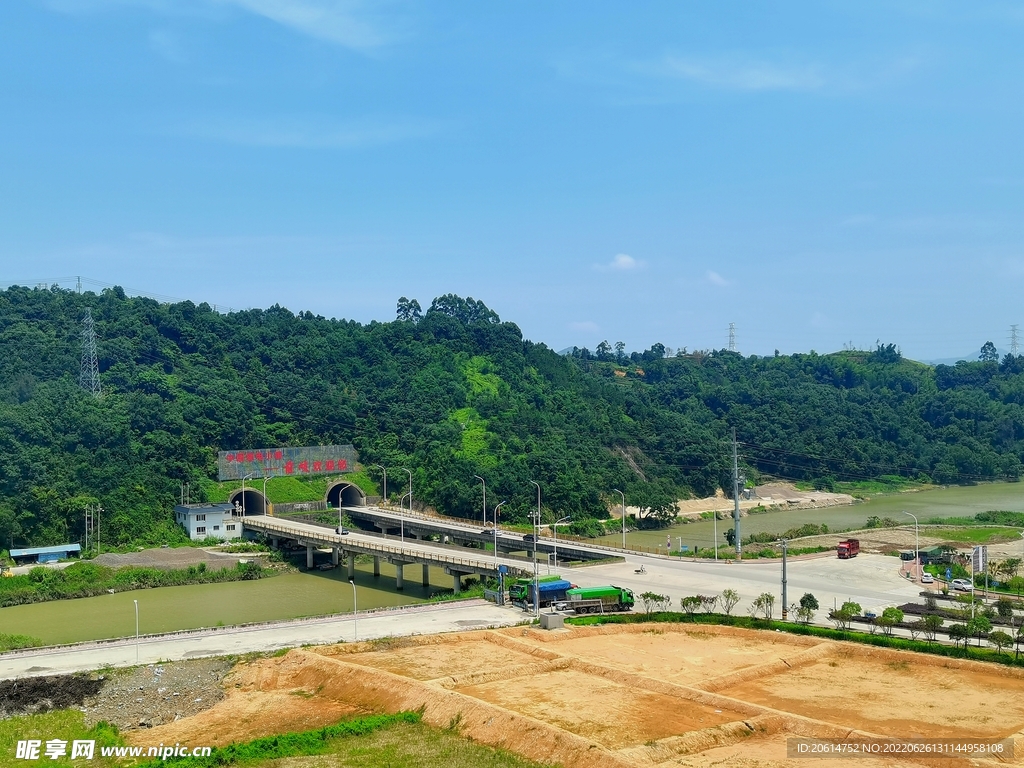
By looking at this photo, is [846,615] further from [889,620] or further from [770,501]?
[770,501]

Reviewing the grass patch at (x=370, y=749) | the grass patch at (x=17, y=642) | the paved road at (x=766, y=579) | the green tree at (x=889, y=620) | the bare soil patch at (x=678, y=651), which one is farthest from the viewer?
the paved road at (x=766, y=579)

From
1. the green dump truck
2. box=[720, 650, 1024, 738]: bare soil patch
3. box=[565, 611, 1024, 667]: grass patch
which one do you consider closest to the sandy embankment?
the green dump truck

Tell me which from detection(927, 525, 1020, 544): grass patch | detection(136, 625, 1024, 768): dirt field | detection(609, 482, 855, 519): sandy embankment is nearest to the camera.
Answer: detection(136, 625, 1024, 768): dirt field

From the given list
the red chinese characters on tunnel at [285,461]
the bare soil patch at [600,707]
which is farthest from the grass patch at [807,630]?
the red chinese characters on tunnel at [285,461]

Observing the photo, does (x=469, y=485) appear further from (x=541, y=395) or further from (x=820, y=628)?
(x=820, y=628)

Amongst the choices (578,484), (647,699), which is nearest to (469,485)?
(578,484)

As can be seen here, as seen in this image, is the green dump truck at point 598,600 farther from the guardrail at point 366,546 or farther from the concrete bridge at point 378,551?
the guardrail at point 366,546

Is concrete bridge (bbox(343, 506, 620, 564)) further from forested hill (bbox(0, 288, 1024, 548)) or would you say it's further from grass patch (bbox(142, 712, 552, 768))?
grass patch (bbox(142, 712, 552, 768))
